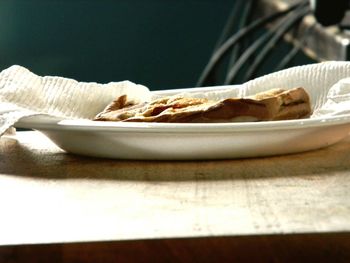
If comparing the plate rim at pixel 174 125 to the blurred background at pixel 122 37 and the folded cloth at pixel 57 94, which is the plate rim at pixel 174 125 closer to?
the folded cloth at pixel 57 94

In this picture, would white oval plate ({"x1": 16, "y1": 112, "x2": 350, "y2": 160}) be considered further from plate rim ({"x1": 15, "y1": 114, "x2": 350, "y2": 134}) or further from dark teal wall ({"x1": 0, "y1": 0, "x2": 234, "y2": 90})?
dark teal wall ({"x1": 0, "y1": 0, "x2": 234, "y2": 90})

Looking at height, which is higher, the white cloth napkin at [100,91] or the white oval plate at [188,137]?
the white cloth napkin at [100,91]

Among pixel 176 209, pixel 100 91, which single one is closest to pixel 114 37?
pixel 100 91

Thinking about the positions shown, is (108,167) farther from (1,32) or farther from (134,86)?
(1,32)

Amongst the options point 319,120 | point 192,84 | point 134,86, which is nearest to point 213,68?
point 192,84

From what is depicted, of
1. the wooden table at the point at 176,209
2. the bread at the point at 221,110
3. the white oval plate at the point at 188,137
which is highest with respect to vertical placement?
the bread at the point at 221,110

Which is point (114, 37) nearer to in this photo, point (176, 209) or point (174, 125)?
point (174, 125)

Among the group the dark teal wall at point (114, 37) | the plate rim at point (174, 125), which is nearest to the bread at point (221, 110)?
the plate rim at point (174, 125)

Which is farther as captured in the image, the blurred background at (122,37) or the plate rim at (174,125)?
the blurred background at (122,37)

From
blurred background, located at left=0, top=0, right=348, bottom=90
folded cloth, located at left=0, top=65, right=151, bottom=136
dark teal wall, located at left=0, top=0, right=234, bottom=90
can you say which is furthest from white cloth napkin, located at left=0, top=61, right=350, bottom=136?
dark teal wall, located at left=0, top=0, right=234, bottom=90
